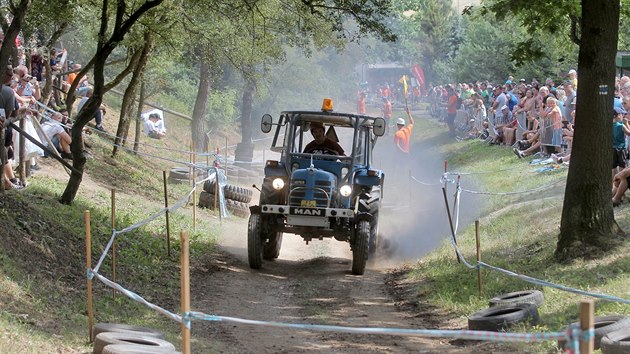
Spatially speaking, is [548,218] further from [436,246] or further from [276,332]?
[276,332]

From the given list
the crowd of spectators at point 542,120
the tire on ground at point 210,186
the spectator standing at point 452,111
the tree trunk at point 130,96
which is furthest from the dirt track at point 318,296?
the spectator standing at point 452,111

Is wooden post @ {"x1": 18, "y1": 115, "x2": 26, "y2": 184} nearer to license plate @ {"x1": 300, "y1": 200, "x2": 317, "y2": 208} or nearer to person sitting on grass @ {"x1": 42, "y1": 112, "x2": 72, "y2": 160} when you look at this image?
person sitting on grass @ {"x1": 42, "y1": 112, "x2": 72, "y2": 160}

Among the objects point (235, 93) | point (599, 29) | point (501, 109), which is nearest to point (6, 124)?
point (599, 29)

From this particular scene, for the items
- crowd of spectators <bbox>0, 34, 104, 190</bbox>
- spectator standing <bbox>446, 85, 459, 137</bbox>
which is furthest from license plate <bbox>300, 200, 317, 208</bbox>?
spectator standing <bbox>446, 85, 459, 137</bbox>

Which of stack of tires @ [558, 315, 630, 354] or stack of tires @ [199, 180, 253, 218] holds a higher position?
stack of tires @ [558, 315, 630, 354]

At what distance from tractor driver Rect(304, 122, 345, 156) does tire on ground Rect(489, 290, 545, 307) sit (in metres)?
5.51

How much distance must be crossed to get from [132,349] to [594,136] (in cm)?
765

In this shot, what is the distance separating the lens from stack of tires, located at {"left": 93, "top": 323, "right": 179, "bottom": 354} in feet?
28.3

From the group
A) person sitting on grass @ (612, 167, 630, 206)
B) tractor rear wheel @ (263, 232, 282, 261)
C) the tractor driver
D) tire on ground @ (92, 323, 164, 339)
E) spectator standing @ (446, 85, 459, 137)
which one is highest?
spectator standing @ (446, 85, 459, 137)

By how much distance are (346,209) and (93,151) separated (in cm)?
1238

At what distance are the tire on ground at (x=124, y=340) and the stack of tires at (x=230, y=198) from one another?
14544 mm

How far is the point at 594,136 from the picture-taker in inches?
543

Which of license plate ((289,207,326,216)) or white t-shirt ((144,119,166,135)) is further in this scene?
white t-shirt ((144,119,166,135))

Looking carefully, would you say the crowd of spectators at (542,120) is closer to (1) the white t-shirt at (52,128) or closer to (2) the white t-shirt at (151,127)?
(1) the white t-shirt at (52,128)
